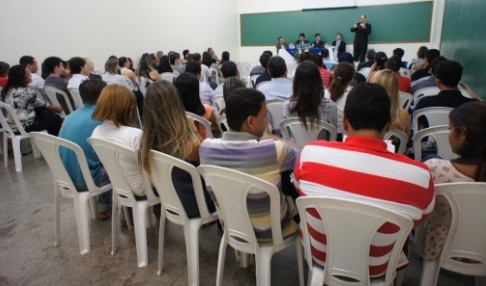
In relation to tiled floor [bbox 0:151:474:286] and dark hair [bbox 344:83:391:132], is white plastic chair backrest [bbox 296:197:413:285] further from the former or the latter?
tiled floor [bbox 0:151:474:286]

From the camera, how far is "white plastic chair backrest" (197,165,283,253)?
1.38 metres

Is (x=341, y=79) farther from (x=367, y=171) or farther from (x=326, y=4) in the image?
(x=326, y=4)

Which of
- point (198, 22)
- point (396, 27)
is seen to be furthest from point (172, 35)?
point (396, 27)

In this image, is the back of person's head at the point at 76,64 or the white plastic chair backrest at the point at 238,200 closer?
the white plastic chair backrest at the point at 238,200

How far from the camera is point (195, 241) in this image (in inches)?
71.0

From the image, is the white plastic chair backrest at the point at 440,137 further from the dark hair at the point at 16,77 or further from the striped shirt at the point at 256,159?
the dark hair at the point at 16,77

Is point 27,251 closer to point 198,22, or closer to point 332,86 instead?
point 332,86

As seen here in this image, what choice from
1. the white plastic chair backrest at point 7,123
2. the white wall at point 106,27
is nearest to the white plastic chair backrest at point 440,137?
the white plastic chair backrest at point 7,123

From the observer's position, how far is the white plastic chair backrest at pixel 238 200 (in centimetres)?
138

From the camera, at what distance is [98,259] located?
7.27 ft

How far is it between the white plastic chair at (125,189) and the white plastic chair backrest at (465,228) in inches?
60.1

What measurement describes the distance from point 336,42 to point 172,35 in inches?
216

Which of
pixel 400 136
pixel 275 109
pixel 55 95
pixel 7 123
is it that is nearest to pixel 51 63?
pixel 55 95

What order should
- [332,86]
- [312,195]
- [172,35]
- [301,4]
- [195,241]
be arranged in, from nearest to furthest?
[312,195] < [195,241] < [332,86] < [172,35] < [301,4]
